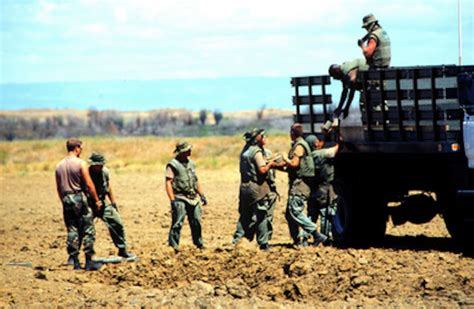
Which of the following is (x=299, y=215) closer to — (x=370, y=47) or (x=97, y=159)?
(x=370, y=47)

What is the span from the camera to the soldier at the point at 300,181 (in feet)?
55.4

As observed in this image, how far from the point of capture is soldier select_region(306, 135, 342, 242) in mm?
17156

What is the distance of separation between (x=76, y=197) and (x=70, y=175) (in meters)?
0.29

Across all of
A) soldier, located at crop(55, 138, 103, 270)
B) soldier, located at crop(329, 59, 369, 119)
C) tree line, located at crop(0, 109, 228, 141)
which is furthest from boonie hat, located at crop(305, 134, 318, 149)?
tree line, located at crop(0, 109, 228, 141)

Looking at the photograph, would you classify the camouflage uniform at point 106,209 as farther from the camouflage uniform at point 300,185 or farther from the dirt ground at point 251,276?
the camouflage uniform at point 300,185

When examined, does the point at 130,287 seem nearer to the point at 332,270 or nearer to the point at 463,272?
the point at 332,270

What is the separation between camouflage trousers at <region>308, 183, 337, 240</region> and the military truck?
0.43ft

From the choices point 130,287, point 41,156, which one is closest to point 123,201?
point 130,287

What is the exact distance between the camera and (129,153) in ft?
196

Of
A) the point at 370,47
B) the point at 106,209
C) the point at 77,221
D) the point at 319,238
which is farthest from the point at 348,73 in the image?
the point at 77,221

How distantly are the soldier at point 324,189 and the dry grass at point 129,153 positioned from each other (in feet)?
89.4

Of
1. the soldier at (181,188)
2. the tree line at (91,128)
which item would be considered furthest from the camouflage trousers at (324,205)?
the tree line at (91,128)

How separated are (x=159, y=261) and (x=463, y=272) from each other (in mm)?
4167

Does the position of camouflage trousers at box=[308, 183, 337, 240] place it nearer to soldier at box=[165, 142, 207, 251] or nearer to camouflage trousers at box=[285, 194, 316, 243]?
camouflage trousers at box=[285, 194, 316, 243]
